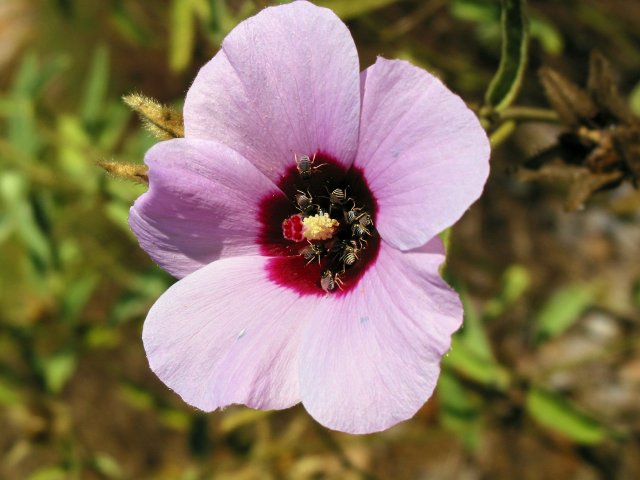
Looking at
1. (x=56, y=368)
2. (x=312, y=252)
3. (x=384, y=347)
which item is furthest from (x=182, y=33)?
(x=384, y=347)

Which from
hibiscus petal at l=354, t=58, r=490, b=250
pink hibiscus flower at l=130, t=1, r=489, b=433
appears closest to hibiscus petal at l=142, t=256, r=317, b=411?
pink hibiscus flower at l=130, t=1, r=489, b=433

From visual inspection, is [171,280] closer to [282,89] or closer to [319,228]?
[319,228]

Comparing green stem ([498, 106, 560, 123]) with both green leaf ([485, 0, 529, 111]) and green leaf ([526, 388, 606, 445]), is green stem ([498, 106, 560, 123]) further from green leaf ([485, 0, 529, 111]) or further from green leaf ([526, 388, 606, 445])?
green leaf ([526, 388, 606, 445])

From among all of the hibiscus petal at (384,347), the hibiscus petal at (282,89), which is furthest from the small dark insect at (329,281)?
the hibiscus petal at (282,89)

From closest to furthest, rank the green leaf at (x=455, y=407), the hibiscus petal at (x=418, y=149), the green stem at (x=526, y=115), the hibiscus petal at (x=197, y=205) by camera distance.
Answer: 1. the hibiscus petal at (x=418, y=149)
2. the hibiscus petal at (x=197, y=205)
3. the green stem at (x=526, y=115)
4. the green leaf at (x=455, y=407)

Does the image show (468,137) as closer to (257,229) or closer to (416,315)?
(416,315)

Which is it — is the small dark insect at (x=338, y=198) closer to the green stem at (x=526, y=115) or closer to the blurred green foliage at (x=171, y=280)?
the blurred green foliage at (x=171, y=280)
